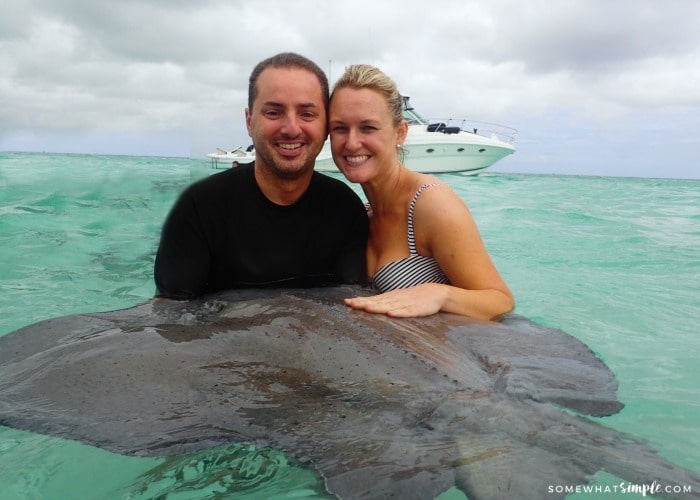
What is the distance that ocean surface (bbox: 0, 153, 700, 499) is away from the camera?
2201 mm

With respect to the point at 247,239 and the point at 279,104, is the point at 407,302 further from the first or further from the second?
the point at 279,104

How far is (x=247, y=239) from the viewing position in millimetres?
3785

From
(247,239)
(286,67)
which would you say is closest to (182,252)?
(247,239)

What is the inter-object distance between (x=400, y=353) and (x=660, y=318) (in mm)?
4127

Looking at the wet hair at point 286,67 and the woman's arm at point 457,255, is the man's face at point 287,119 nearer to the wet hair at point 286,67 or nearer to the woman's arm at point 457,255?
the wet hair at point 286,67

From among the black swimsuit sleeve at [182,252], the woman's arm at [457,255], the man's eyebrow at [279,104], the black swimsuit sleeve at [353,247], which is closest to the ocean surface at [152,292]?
the black swimsuit sleeve at [182,252]

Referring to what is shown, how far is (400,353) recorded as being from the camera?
2.46 m

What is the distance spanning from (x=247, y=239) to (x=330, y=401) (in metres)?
1.84

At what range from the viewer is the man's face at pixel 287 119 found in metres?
3.62

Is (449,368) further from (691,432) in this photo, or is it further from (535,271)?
(535,271)

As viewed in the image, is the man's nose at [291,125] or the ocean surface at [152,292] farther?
the man's nose at [291,125]

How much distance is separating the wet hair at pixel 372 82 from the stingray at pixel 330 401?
5.54ft

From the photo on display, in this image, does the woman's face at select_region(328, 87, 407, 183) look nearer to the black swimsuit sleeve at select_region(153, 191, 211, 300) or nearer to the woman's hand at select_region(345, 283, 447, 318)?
the woman's hand at select_region(345, 283, 447, 318)

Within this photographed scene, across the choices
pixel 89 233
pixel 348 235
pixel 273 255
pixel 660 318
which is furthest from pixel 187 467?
pixel 89 233
